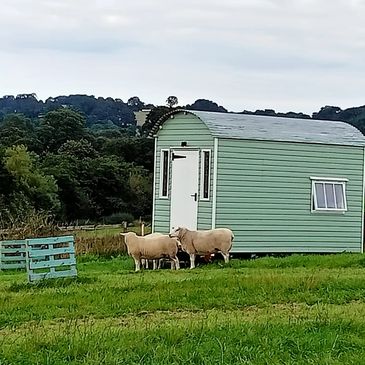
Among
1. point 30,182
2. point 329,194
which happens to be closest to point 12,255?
point 329,194

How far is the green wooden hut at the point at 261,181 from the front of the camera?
22.0m

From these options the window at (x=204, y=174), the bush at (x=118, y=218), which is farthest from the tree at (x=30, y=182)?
the window at (x=204, y=174)

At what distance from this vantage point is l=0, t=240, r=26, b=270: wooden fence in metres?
21.7

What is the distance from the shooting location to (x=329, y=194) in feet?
78.5

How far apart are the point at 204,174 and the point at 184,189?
80 cm

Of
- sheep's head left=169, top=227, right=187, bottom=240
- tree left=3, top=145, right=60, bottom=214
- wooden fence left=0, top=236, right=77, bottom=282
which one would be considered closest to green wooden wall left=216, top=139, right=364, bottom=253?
sheep's head left=169, top=227, right=187, bottom=240

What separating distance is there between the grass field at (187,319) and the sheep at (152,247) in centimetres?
211

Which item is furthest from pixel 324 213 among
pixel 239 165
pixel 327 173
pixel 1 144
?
pixel 1 144

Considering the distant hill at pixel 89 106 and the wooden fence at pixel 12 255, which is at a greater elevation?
the distant hill at pixel 89 106

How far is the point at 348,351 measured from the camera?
29.9 feet

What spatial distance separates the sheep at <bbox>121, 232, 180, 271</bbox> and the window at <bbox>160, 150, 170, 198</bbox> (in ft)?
11.3

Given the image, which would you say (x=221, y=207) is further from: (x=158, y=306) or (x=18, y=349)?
(x=18, y=349)

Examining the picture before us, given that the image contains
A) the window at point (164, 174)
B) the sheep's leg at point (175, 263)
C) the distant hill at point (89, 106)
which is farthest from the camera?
the distant hill at point (89, 106)

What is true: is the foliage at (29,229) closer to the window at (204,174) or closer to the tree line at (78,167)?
the window at (204,174)
